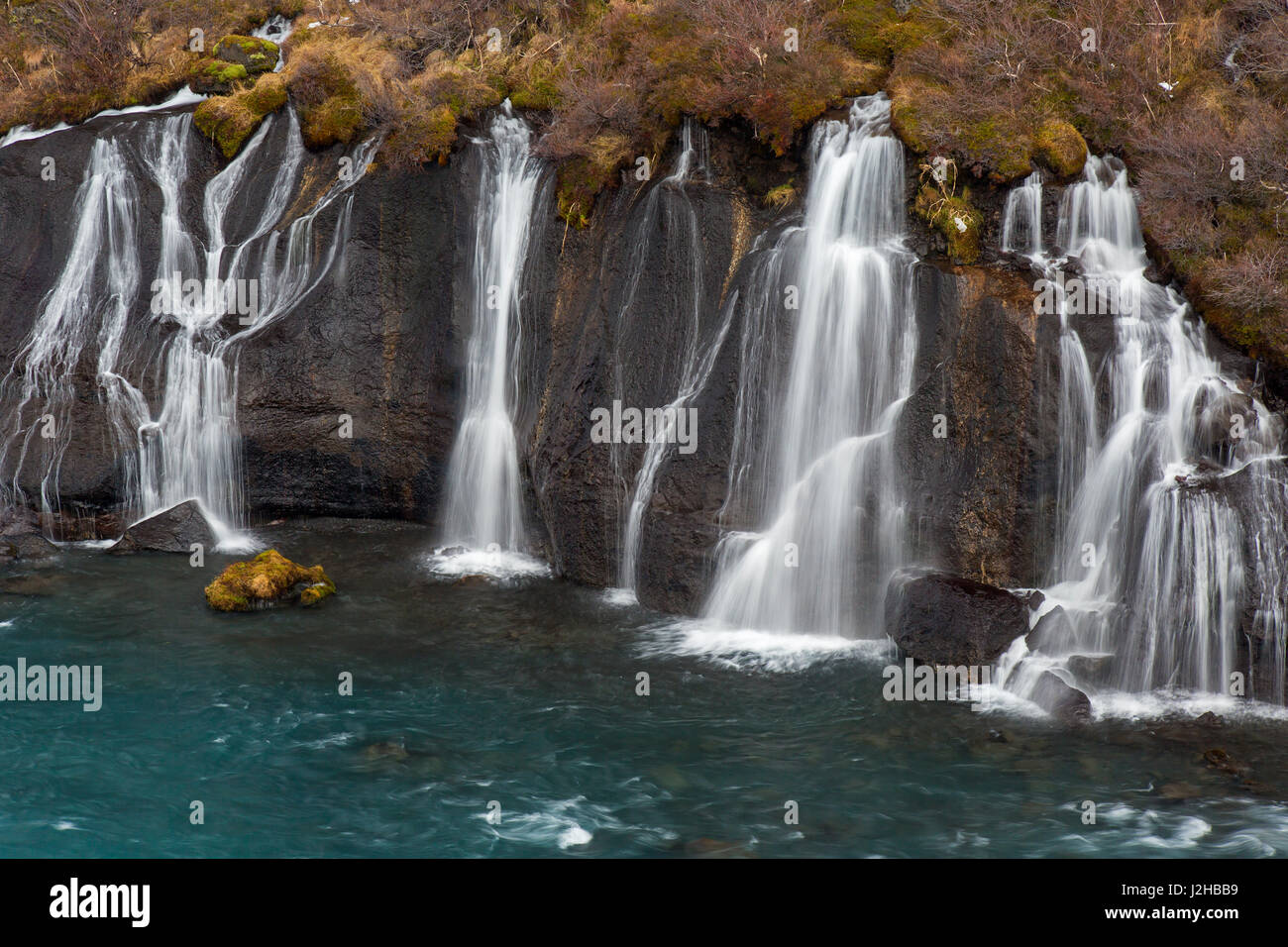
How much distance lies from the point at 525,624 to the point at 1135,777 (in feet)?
28.7

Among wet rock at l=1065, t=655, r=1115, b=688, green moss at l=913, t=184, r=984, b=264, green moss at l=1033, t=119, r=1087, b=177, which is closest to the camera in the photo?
wet rock at l=1065, t=655, r=1115, b=688

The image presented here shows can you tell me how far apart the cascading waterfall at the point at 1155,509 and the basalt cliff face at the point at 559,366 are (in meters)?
0.42

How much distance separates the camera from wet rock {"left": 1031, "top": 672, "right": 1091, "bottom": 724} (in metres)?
13.2

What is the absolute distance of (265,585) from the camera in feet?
58.5

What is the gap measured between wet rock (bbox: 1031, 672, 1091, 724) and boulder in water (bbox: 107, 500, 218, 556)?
1478 centimetres

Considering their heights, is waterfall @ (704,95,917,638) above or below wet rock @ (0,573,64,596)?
above

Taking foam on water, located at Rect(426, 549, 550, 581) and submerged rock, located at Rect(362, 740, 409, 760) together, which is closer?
submerged rock, located at Rect(362, 740, 409, 760)

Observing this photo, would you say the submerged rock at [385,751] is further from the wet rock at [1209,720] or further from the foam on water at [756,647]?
the wet rock at [1209,720]

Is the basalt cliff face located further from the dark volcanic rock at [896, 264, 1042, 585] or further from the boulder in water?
the boulder in water

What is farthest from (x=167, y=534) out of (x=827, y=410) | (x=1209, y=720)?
(x=1209, y=720)
